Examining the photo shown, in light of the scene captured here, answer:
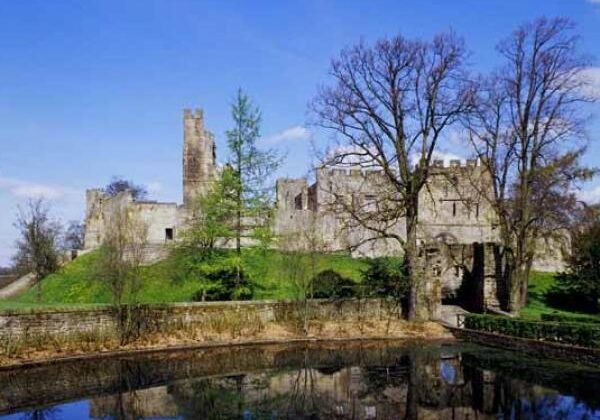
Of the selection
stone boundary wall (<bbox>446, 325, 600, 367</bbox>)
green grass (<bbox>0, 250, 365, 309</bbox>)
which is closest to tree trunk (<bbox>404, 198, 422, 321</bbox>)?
stone boundary wall (<bbox>446, 325, 600, 367</bbox>)

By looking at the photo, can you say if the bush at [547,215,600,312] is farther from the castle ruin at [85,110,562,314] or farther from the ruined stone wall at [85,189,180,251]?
the ruined stone wall at [85,189,180,251]

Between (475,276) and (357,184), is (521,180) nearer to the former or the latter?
(475,276)

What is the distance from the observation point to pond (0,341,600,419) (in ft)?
43.5

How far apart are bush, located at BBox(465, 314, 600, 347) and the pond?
1.31 m

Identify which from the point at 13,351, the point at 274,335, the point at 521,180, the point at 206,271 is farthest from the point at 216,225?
the point at 521,180

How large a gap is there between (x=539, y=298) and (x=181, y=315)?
1959 centimetres

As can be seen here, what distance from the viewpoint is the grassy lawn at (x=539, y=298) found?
28.2 m

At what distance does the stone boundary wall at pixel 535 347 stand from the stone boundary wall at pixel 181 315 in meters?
4.53

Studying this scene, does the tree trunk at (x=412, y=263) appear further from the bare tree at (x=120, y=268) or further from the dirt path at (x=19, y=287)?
the dirt path at (x=19, y=287)

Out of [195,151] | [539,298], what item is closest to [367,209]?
[195,151]

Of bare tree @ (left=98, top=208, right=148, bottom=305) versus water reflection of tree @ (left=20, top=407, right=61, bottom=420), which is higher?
bare tree @ (left=98, top=208, right=148, bottom=305)

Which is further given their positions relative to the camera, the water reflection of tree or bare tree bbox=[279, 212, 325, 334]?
bare tree bbox=[279, 212, 325, 334]

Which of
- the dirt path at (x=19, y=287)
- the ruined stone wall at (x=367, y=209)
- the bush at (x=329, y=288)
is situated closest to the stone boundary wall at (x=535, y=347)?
the bush at (x=329, y=288)

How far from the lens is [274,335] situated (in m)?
24.3
